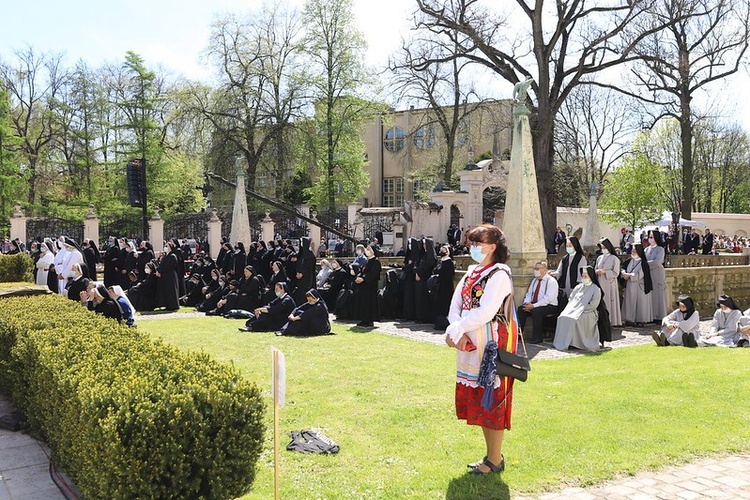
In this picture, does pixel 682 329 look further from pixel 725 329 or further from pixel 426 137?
pixel 426 137

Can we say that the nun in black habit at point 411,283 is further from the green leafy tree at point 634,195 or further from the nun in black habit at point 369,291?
the green leafy tree at point 634,195

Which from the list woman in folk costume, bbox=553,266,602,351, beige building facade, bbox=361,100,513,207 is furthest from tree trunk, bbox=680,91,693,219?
woman in folk costume, bbox=553,266,602,351

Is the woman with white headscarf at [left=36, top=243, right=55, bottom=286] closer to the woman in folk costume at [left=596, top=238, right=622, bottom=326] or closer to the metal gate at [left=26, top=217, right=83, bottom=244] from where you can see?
the woman in folk costume at [left=596, top=238, right=622, bottom=326]

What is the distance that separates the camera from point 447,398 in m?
7.21

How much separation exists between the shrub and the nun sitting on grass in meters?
8.53

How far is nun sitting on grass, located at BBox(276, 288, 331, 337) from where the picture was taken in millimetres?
12602

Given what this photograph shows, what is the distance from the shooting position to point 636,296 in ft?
46.9

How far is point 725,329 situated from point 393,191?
4477 centimetres

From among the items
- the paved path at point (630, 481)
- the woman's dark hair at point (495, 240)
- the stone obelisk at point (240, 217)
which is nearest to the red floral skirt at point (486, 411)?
the paved path at point (630, 481)

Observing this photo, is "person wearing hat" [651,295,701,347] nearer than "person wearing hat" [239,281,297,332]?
Yes

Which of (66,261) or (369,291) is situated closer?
(369,291)

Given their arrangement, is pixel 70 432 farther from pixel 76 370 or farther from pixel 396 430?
pixel 396 430

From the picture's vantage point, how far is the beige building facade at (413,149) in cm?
4409

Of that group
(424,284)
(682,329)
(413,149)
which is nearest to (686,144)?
(424,284)
